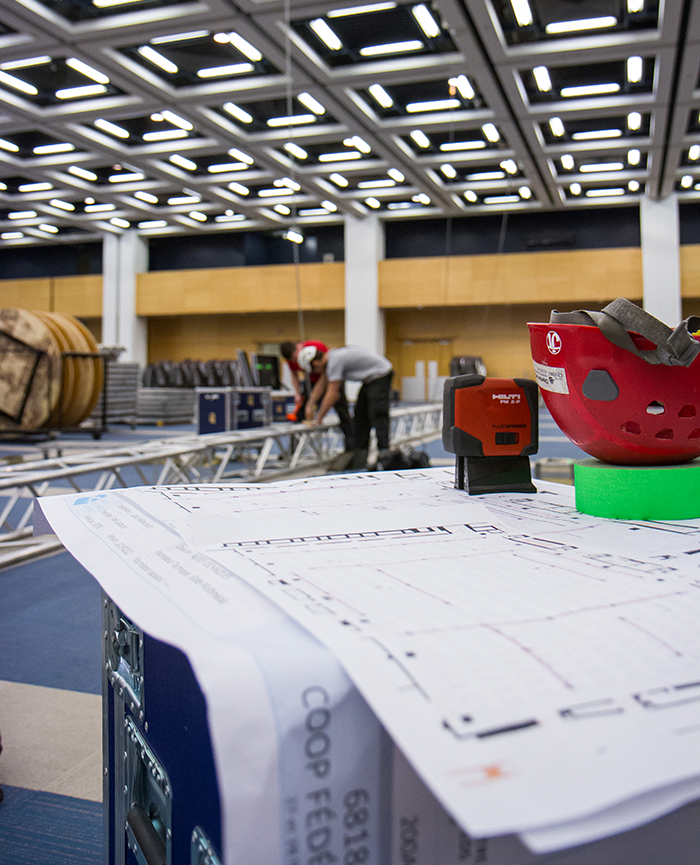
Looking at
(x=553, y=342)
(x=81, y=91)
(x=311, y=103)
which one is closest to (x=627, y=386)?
(x=553, y=342)

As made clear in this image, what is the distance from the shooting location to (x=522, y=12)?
8.02m

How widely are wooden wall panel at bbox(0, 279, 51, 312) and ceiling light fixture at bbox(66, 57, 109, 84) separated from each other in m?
11.8

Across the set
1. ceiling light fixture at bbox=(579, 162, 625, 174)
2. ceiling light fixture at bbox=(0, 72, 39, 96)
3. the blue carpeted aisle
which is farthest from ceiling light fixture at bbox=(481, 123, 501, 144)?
the blue carpeted aisle

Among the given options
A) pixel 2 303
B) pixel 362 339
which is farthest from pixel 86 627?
pixel 2 303

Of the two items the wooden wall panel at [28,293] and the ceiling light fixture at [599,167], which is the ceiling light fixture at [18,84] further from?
the wooden wall panel at [28,293]

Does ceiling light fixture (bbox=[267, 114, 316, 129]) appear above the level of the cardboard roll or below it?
above

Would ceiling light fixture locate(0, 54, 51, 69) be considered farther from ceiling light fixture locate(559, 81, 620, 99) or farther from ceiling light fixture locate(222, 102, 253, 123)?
ceiling light fixture locate(559, 81, 620, 99)

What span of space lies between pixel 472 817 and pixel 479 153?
45.0ft

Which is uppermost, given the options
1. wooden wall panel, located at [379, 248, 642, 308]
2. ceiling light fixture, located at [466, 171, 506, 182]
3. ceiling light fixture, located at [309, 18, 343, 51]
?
ceiling light fixture, located at [466, 171, 506, 182]

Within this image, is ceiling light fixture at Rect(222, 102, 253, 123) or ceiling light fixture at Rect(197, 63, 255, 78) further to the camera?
ceiling light fixture at Rect(222, 102, 253, 123)

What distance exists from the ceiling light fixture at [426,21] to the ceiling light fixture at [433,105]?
82.8 inches

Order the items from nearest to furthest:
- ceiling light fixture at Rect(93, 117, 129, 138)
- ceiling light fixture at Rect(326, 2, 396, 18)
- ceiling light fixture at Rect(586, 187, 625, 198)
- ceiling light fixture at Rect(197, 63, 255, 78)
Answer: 1. ceiling light fixture at Rect(326, 2, 396, 18)
2. ceiling light fixture at Rect(197, 63, 255, 78)
3. ceiling light fixture at Rect(93, 117, 129, 138)
4. ceiling light fixture at Rect(586, 187, 625, 198)

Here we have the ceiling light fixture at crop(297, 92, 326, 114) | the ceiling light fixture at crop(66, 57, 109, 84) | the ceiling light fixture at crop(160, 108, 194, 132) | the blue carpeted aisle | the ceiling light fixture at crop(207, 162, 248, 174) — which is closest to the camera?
the blue carpeted aisle

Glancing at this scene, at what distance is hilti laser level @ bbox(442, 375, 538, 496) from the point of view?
101 centimetres
